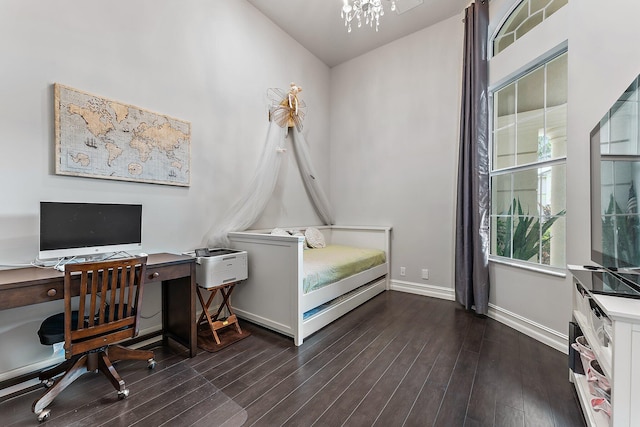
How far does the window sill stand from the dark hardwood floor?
24.3 inches

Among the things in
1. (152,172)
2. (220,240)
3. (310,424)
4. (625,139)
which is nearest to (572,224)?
(625,139)

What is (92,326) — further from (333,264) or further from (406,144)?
(406,144)

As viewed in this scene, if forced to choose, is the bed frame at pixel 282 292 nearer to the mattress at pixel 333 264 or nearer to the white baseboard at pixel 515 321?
the mattress at pixel 333 264

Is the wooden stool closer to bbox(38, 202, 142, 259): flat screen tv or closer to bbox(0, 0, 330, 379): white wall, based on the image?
bbox(0, 0, 330, 379): white wall

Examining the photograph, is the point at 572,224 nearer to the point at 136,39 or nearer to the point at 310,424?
the point at 310,424

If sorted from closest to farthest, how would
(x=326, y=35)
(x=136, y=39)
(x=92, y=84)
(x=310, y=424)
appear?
(x=310, y=424)
(x=92, y=84)
(x=136, y=39)
(x=326, y=35)

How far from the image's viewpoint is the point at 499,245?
291 cm

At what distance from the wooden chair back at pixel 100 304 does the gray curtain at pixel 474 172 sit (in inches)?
120

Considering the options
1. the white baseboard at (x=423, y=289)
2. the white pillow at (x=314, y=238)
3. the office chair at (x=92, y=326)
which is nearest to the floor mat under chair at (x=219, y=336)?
the office chair at (x=92, y=326)

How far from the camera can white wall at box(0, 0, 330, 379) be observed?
171 cm

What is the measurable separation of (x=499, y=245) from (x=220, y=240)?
3.01 meters

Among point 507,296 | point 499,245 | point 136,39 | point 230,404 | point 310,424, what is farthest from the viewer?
point 499,245

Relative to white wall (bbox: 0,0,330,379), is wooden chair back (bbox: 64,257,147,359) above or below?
below

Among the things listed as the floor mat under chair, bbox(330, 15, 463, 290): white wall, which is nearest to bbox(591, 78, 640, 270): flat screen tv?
bbox(330, 15, 463, 290): white wall
